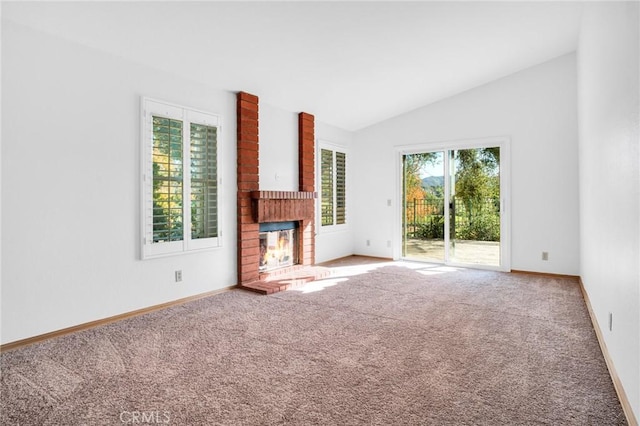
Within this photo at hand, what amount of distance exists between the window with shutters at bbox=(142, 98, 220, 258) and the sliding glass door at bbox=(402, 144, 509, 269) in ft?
11.3

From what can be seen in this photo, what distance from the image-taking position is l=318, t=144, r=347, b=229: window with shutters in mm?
6148

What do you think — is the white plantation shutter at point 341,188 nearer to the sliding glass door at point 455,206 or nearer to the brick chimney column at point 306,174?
the brick chimney column at point 306,174

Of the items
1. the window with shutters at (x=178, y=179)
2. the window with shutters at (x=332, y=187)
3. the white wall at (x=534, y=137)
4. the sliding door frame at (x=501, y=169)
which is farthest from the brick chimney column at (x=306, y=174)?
the white wall at (x=534, y=137)

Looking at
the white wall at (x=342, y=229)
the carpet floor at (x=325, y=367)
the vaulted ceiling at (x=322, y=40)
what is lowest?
the carpet floor at (x=325, y=367)

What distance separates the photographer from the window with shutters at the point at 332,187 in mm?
6148

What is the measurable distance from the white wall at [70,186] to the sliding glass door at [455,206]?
4.02m

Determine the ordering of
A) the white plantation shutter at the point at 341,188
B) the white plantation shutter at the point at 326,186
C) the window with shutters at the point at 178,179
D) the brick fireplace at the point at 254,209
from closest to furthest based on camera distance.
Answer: the window with shutters at the point at 178,179 → the brick fireplace at the point at 254,209 → the white plantation shutter at the point at 326,186 → the white plantation shutter at the point at 341,188

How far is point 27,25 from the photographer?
9.12 ft

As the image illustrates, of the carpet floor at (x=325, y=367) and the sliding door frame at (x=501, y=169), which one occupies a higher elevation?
the sliding door frame at (x=501, y=169)

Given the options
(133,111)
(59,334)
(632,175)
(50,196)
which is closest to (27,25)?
(133,111)

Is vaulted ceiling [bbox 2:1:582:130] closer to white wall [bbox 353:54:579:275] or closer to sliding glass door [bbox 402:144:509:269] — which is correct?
white wall [bbox 353:54:579:275]

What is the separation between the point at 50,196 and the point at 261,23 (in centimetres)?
226

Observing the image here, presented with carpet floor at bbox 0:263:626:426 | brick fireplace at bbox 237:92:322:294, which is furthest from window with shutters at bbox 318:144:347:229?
carpet floor at bbox 0:263:626:426

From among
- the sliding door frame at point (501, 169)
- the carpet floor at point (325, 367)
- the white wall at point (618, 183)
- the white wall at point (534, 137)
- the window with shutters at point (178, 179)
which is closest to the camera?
the white wall at point (618, 183)
